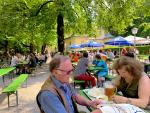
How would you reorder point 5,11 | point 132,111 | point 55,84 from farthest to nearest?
point 5,11
point 55,84
point 132,111

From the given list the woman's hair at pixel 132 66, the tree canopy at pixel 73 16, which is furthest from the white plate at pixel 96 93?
the tree canopy at pixel 73 16

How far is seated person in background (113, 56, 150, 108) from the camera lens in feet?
15.8

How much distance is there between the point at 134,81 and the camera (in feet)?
17.2

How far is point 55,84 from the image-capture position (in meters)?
3.81

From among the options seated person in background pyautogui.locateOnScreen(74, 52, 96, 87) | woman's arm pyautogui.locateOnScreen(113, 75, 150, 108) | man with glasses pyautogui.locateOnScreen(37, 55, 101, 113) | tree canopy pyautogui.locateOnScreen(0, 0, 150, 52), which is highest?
tree canopy pyautogui.locateOnScreen(0, 0, 150, 52)

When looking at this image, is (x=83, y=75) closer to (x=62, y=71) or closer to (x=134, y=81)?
(x=134, y=81)

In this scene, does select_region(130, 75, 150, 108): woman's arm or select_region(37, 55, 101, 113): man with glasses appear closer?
select_region(37, 55, 101, 113): man with glasses

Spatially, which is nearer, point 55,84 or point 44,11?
point 55,84

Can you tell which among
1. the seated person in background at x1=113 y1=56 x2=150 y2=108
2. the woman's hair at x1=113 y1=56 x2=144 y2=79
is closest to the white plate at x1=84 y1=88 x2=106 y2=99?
the seated person in background at x1=113 y1=56 x2=150 y2=108

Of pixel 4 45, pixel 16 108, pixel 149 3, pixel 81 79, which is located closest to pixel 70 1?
pixel 149 3

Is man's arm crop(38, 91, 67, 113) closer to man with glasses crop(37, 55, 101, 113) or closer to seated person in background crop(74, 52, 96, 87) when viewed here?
man with glasses crop(37, 55, 101, 113)

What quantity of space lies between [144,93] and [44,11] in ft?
65.8

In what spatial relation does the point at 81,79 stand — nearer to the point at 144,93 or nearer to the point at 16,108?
the point at 16,108

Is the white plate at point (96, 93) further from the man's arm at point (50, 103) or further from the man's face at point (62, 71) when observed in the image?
the man's arm at point (50, 103)
